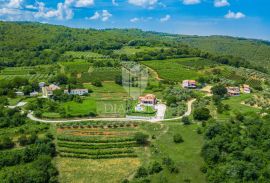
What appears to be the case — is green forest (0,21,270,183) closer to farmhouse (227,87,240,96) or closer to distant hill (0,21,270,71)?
farmhouse (227,87,240,96)

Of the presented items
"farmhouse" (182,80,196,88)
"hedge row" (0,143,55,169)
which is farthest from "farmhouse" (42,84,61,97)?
"farmhouse" (182,80,196,88)

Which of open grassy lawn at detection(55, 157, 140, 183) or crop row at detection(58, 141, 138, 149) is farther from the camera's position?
crop row at detection(58, 141, 138, 149)

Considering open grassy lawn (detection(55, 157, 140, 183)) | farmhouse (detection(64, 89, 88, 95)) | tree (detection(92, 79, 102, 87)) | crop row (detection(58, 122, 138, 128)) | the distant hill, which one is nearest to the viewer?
open grassy lawn (detection(55, 157, 140, 183))

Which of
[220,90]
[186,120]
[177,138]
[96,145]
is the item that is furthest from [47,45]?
[177,138]

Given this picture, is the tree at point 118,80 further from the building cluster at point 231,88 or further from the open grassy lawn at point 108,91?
the building cluster at point 231,88

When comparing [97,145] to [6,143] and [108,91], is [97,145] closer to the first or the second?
[6,143]

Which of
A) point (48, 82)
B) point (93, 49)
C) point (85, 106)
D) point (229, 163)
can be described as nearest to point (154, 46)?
point (93, 49)

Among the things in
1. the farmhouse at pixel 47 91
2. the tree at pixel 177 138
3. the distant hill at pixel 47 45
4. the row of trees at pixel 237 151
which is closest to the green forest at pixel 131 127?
the tree at pixel 177 138
